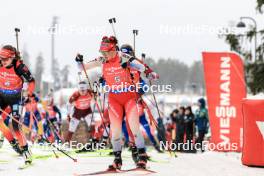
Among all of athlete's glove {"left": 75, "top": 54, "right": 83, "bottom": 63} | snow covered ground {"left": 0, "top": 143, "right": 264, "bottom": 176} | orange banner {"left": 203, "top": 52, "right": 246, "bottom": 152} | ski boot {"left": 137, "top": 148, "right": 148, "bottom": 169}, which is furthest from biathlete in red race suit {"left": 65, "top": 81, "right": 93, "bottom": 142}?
ski boot {"left": 137, "top": 148, "right": 148, "bottom": 169}

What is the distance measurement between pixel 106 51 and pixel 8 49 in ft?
5.84

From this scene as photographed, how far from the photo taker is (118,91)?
28.0ft

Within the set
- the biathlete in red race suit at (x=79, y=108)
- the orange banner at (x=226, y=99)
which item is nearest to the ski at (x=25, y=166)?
the biathlete in red race suit at (x=79, y=108)

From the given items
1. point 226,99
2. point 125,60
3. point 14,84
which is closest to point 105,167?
point 125,60

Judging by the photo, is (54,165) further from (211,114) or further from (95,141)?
(211,114)

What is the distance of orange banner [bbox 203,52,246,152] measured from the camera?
48.4 ft

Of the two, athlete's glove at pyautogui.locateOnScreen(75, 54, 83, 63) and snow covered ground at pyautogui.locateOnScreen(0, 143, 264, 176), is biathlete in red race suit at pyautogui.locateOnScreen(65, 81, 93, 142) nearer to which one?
snow covered ground at pyautogui.locateOnScreen(0, 143, 264, 176)

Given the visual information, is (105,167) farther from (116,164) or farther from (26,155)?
(26,155)

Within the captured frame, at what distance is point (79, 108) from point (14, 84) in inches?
181

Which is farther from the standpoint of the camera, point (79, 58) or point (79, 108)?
point (79, 108)

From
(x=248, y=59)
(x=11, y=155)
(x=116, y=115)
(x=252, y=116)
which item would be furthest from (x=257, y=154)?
(x=248, y=59)

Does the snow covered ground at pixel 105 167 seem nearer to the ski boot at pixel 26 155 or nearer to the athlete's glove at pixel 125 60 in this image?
the ski boot at pixel 26 155

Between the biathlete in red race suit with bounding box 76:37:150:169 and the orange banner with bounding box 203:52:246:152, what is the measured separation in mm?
6560

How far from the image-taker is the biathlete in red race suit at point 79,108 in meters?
13.9
